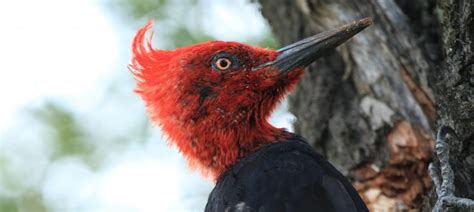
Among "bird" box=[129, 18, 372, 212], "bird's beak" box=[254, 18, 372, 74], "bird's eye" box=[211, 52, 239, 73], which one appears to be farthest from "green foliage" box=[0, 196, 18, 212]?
"bird's beak" box=[254, 18, 372, 74]

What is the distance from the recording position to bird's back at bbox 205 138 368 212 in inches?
167

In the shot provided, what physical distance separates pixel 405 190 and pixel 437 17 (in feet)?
4.28

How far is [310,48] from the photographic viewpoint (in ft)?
16.1

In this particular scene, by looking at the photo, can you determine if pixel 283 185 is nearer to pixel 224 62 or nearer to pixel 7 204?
pixel 224 62

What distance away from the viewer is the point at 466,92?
425cm

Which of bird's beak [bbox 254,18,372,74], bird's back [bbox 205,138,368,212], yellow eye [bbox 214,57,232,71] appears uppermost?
yellow eye [bbox 214,57,232,71]

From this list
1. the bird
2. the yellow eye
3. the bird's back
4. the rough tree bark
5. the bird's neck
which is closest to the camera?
the bird's back

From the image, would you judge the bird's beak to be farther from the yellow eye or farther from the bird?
the yellow eye

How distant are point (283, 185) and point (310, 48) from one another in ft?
3.21

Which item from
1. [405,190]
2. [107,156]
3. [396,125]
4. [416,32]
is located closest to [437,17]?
[416,32]

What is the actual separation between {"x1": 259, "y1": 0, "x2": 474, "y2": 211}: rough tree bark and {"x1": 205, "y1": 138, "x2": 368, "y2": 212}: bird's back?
0.65m

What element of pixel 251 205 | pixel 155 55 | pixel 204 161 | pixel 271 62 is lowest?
pixel 251 205

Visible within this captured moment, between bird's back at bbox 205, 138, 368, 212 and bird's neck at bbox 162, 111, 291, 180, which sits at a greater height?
bird's neck at bbox 162, 111, 291, 180

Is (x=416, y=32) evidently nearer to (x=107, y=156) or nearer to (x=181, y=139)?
(x=181, y=139)
